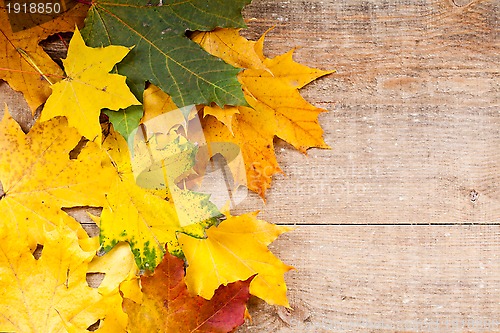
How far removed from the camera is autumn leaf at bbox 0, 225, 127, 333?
82cm

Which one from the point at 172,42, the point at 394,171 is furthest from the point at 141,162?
the point at 394,171

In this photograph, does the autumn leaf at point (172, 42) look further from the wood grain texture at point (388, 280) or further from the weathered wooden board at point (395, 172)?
the wood grain texture at point (388, 280)

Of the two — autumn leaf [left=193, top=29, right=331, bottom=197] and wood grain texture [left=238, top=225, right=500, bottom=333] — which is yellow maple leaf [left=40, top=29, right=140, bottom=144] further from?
wood grain texture [left=238, top=225, right=500, bottom=333]

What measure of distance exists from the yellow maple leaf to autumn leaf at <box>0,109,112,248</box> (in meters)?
0.06

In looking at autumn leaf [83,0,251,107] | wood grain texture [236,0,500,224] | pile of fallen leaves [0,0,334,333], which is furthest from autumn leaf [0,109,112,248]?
wood grain texture [236,0,500,224]

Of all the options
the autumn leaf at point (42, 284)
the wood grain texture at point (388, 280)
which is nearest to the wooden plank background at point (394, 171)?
the wood grain texture at point (388, 280)

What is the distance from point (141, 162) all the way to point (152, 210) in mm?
76

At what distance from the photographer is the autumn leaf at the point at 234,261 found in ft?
2.80

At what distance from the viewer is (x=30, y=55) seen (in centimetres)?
84

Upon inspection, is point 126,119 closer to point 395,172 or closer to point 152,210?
point 152,210

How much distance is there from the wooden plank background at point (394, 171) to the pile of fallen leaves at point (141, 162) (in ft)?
0.16

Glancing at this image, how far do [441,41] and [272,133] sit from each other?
12.4 inches

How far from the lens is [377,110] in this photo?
893 millimetres

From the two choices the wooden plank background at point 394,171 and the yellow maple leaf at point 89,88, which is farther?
the wooden plank background at point 394,171
